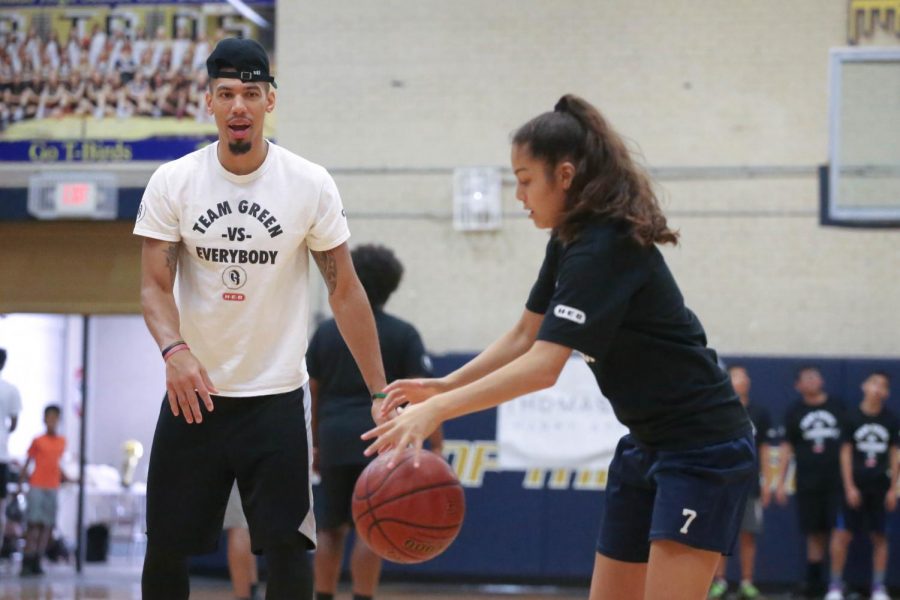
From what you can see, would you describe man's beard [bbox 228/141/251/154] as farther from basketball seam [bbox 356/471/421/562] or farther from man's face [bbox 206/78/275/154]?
basketball seam [bbox 356/471/421/562]

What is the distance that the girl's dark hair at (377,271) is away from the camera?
20.4 feet

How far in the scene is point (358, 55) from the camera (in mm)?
11508

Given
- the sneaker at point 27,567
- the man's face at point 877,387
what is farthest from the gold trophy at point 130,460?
the man's face at point 877,387

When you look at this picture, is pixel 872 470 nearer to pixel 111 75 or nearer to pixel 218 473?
pixel 218 473

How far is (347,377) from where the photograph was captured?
6.18 m

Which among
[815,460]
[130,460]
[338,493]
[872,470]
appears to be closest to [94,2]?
[130,460]

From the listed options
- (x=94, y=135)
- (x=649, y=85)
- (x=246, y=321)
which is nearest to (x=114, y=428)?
(x=94, y=135)

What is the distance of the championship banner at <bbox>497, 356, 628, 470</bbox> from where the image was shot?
1063cm

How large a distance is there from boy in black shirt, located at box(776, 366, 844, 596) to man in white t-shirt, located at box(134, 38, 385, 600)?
7.21 metres

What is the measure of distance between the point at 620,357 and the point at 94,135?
9.77m

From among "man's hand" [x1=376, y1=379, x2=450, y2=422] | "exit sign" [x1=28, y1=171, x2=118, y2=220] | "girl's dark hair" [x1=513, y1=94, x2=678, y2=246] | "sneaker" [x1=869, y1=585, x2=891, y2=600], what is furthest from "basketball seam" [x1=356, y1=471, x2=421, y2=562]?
"exit sign" [x1=28, y1=171, x2=118, y2=220]

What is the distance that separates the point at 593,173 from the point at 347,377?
3223 mm

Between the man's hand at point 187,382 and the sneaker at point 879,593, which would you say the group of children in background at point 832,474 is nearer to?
the sneaker at point 879,593

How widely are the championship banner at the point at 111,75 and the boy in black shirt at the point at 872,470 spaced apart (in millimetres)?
6312
